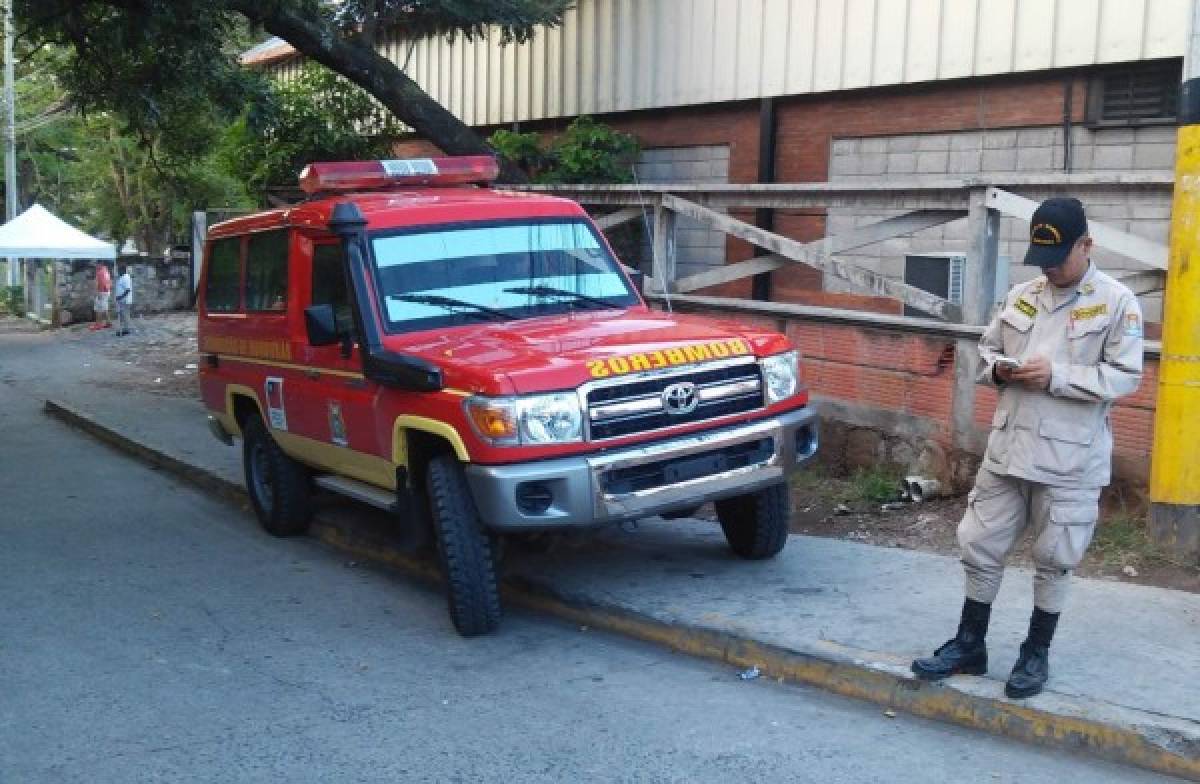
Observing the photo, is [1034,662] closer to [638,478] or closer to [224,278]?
[638,478]

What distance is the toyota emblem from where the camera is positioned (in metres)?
6.26

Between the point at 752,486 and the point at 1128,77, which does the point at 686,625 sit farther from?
the point at 1128,77

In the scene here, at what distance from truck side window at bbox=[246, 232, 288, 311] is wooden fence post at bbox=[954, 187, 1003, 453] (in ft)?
14.1

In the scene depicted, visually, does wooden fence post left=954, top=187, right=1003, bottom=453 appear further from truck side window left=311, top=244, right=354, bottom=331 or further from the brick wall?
truck side window left=311, top=244, right=354, bottom=331

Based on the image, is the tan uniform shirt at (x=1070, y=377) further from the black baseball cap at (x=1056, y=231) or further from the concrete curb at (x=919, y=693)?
the concrete curb at (x=919, y=693)

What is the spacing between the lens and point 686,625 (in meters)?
6.12

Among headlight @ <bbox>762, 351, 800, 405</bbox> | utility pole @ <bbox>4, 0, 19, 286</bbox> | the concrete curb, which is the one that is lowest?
the concrete curb

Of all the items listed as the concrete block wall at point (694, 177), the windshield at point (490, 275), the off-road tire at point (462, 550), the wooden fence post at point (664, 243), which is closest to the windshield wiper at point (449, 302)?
the windshield at point (490, 275)

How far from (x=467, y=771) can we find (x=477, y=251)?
11.5ft

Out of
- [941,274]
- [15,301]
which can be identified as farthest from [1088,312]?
[15,301]

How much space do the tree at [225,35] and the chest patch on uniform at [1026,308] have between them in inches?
374

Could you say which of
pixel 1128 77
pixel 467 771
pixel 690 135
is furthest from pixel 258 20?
pixel 467 771

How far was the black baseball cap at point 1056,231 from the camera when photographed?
4.66 m

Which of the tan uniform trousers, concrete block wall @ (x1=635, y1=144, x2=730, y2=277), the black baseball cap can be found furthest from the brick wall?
concrete block wall @ (x1=635, y1=144, x2=730, y2=277)
